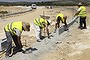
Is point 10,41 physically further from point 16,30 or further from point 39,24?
point 39,24

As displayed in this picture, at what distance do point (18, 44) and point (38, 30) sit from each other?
2.74m

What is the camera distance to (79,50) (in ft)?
37.3

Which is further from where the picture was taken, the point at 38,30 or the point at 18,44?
the point at 38,30

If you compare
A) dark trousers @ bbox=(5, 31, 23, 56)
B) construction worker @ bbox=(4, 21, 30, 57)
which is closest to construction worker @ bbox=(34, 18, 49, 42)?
dark trousers @ bbox=(5, 31, 23, 56)

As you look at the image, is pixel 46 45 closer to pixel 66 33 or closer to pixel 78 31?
pixel 66 33

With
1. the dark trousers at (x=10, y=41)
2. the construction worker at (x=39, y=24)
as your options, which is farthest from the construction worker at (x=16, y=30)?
the construction worker at (x=39, y=24)

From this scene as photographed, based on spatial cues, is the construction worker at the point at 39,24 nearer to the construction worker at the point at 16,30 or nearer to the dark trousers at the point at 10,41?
the dark trousers at the point at 10,41

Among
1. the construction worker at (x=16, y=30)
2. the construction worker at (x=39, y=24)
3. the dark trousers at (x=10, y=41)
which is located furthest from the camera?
the construction worker at (x=39, y=24)

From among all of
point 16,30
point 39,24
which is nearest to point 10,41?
point 16,30

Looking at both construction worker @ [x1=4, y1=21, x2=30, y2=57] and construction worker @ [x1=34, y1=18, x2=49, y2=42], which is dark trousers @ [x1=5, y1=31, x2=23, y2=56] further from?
construction worker @ [x1=34, y1=18, x2=49, y2=42]

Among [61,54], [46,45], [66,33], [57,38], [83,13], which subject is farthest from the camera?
[83,13]

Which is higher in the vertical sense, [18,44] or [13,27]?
[13,27]

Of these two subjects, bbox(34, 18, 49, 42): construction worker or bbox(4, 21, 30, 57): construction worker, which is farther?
bbox(34, 18, 49, 42): construction worker

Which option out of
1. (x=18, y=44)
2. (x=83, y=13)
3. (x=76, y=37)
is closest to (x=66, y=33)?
(x=76, y=37)
